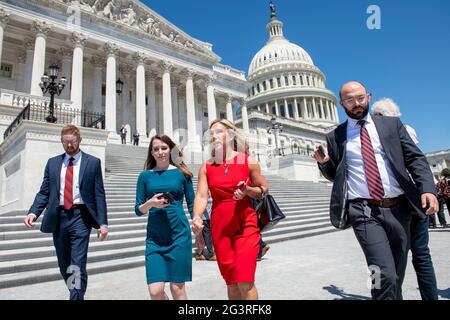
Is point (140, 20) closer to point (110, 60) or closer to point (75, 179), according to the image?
point (110, 60)

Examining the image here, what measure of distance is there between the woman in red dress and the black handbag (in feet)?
0.25

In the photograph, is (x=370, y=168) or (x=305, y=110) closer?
(x=370, y=168)

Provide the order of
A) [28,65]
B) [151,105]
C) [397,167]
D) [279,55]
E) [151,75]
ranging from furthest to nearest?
[279,55] → [151,75] → [151,105] → [28,65] → [397,167]

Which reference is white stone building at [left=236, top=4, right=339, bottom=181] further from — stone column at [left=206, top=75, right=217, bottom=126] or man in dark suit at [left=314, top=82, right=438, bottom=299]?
man in dark suit at [left=314, top=82, right=438, bottom=299]

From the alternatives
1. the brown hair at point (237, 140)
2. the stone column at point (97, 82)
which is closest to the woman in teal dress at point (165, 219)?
the brown hair at point (237, 140)

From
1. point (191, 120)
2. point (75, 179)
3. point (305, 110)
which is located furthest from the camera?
point (305, 110)

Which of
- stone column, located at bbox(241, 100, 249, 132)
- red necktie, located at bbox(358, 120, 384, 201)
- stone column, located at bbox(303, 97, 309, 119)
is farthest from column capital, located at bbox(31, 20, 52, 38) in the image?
stone column, located at bbox(303, 97, 309, 119)

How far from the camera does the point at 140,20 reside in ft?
101

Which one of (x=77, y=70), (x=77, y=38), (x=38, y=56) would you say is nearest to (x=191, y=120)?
(x=77, y=70)

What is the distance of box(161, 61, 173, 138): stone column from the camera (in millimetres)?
30188

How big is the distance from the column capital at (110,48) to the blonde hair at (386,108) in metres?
27.8

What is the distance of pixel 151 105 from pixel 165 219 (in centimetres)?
3063

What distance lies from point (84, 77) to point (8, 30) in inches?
281

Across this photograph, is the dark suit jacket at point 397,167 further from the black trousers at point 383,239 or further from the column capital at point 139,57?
the column capital at point 139,57
